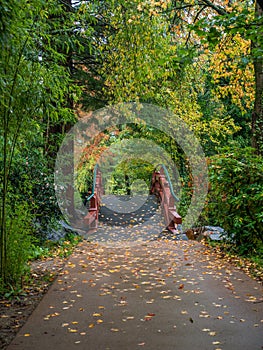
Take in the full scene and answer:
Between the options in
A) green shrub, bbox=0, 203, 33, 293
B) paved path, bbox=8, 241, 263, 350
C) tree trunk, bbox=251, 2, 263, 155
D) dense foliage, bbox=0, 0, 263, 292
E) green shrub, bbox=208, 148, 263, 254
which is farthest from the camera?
tree trunk, bbox=251, 2, 263, 155

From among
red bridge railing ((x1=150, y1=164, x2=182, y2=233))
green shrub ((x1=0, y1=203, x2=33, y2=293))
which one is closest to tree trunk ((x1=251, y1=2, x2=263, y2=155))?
red bridge railing ((x1=150, y1=164, x2=182, y2=233))

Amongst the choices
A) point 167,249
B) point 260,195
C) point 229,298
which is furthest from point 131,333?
point 167,249

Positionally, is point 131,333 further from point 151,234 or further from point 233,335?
point 151,234

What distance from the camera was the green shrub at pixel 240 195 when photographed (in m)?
7.05

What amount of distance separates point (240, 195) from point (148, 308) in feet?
10.3

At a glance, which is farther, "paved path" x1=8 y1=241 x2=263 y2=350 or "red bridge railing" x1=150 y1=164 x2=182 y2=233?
"red bridge railing" x1=150 y1=164 x2=182 y2=233

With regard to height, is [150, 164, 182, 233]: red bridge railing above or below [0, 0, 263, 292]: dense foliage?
below

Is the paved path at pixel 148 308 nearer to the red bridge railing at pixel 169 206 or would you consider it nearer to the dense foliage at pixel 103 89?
the dense foliage at pixel 103 89

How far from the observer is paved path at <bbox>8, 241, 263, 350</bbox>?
365 centimetres

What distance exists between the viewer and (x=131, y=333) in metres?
3.84

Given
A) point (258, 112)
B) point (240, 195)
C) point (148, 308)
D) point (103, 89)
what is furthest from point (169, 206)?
point (148, 308)

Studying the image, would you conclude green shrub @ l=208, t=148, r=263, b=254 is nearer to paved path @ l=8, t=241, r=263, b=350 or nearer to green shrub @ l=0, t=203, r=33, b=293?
paved path @ l=8, t=241, r=263, b=350

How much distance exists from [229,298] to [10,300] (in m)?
2.46

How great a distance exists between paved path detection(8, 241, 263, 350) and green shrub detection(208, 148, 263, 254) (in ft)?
2.28
